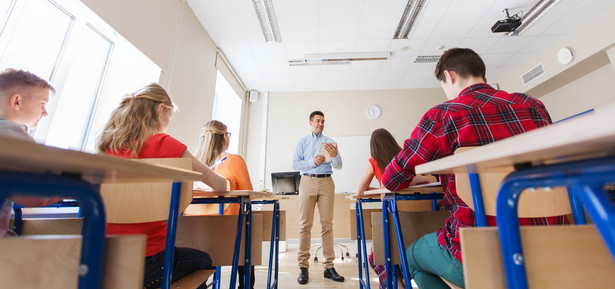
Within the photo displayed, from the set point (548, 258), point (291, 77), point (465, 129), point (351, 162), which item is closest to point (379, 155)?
point (465, 129)

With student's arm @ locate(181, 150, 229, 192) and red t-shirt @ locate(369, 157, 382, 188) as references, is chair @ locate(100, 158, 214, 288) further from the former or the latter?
red t-shirt @ locate(369, 157, 382, 188)

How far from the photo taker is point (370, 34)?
142 inches

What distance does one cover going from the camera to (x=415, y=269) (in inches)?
43.3

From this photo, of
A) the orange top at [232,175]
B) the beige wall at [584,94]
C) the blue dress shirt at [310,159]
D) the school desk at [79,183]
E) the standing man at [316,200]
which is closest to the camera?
the school desk at [79,183]

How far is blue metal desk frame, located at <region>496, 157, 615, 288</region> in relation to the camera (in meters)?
0.36

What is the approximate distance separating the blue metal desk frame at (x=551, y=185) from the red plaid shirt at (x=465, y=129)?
14.5 inches

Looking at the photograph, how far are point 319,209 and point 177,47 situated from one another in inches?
90.7

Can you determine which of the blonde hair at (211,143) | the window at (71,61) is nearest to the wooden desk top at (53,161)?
the blonde hair at (211,143)

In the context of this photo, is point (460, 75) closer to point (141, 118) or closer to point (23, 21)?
point (141, 118)

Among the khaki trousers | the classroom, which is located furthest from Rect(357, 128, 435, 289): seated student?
the khaki trousers

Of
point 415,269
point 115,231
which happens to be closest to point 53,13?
point 115,231

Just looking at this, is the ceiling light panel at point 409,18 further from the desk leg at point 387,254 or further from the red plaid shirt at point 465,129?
the desk leg at point 387,254

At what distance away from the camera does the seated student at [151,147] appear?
0.92 meters

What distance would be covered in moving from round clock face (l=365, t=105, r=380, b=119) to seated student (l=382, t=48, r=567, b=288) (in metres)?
4.06
